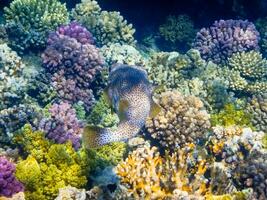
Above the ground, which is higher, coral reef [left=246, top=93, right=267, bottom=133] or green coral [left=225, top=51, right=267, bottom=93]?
green coral [left=225, top=51, right=267, bottom=93]

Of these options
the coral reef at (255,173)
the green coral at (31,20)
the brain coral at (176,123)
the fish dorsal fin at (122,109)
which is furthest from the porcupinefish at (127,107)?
the green coral at (31,20)

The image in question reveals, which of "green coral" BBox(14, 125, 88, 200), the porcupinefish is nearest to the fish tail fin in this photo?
the porcupinefish

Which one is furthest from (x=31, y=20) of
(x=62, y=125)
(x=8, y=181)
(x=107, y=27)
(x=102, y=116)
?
(x=8, y=181)

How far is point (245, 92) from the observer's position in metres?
9.12

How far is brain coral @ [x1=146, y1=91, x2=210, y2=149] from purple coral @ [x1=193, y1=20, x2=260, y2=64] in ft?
13.7

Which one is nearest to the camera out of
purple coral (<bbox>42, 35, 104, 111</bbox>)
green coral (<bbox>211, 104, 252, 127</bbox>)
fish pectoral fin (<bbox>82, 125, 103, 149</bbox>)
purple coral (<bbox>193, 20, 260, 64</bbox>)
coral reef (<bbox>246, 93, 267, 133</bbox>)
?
fish pectoral fin (<bbox>82, 125, 103, 149</bbox>)

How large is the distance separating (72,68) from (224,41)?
4.77 m

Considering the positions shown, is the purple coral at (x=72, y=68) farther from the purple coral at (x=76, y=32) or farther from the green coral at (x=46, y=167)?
the green coral at (x=46, y=167)

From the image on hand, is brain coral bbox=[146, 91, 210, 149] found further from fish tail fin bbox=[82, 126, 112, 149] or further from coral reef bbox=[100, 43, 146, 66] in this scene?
fish tail fin bbox=[82, 126, 112, 149]

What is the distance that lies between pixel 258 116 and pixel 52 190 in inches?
192

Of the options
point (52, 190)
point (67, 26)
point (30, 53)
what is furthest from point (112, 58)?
point (52, 190)

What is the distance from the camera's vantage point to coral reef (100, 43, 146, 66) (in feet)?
27.0

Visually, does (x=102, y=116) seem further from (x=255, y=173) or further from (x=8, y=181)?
(x=255, y=173)

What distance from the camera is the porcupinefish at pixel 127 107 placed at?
3556 mm
